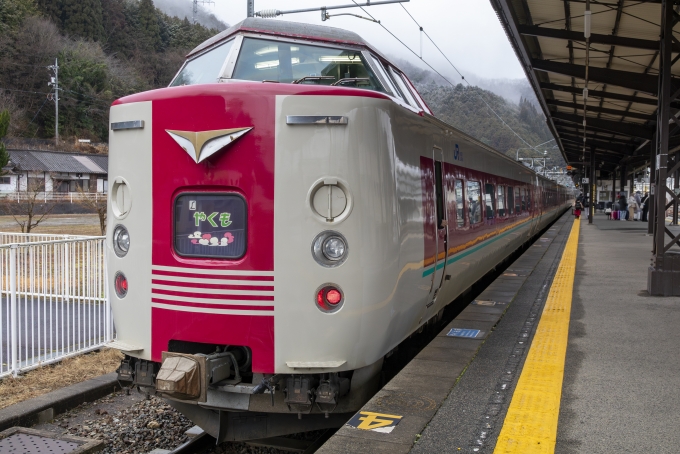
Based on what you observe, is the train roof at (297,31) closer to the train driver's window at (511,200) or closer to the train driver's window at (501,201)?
the train driver's window at (501,201)

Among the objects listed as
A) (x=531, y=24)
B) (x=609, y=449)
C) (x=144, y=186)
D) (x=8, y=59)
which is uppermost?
(x=8, y=59)

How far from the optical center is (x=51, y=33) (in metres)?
60.4

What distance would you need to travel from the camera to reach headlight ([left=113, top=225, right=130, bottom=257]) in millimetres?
4562

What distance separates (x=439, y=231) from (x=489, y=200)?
3.97 metres

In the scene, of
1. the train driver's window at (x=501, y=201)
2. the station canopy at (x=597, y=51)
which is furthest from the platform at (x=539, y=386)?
the station canopy at (x=597, y=51)

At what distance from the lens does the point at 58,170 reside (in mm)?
44750

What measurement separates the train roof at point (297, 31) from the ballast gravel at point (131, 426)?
3.19 m

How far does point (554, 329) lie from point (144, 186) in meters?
4.49

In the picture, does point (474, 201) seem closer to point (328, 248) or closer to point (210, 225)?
point (328, 248)

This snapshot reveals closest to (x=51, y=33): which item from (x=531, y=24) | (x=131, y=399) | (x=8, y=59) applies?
(x=8, y=59)

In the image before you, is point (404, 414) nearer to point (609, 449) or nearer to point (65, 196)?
point (609, 449)

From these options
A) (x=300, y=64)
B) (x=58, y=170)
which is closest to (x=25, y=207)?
(x=58, y=170)

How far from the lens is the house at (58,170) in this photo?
138 feet

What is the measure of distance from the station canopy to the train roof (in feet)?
17.8
